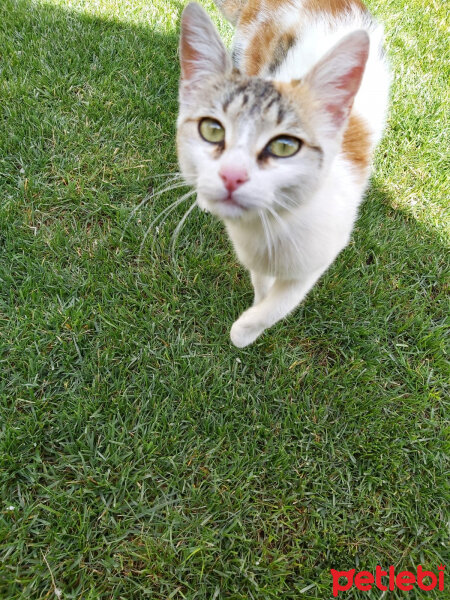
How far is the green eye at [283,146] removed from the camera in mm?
1062

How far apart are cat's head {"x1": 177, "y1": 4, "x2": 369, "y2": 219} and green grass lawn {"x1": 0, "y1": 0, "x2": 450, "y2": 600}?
810mm

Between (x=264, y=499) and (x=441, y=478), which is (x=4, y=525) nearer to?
(x=264, y=499)

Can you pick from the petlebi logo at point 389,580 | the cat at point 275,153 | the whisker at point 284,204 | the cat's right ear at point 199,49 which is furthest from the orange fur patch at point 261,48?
the petlebi logo at point 389,580

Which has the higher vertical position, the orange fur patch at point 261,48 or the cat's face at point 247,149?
the orange fur patch at point 261,48

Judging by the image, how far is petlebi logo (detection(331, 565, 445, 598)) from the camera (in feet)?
4.40

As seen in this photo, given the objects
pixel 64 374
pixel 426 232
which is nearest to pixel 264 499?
pixel 64 374

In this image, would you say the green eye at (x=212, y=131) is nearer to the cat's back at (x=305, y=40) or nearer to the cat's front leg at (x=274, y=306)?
the cat's front leg at (x=274, y=306)

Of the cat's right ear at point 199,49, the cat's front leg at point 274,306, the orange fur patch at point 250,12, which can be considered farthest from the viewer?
the orange fur patch at point 250,12

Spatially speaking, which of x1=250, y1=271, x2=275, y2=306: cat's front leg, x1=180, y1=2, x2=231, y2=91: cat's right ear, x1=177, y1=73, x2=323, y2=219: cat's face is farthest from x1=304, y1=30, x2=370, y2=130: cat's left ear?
x1=250, y1=271, x2=275, y2=306: cat's front leg

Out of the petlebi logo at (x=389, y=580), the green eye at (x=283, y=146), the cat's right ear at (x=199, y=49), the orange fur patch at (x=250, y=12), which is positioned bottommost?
the petlebi logo at (x=389, y=580)

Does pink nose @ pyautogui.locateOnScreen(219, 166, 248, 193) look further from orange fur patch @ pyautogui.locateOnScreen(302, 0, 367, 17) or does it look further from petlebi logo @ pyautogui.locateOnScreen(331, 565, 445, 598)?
orange fur patch @ pyautogui.locateOnScreen(302, 0, 367, 17)

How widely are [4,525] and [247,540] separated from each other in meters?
0.79

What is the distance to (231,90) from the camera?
113 centimetres

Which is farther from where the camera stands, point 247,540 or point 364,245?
point 364,245
